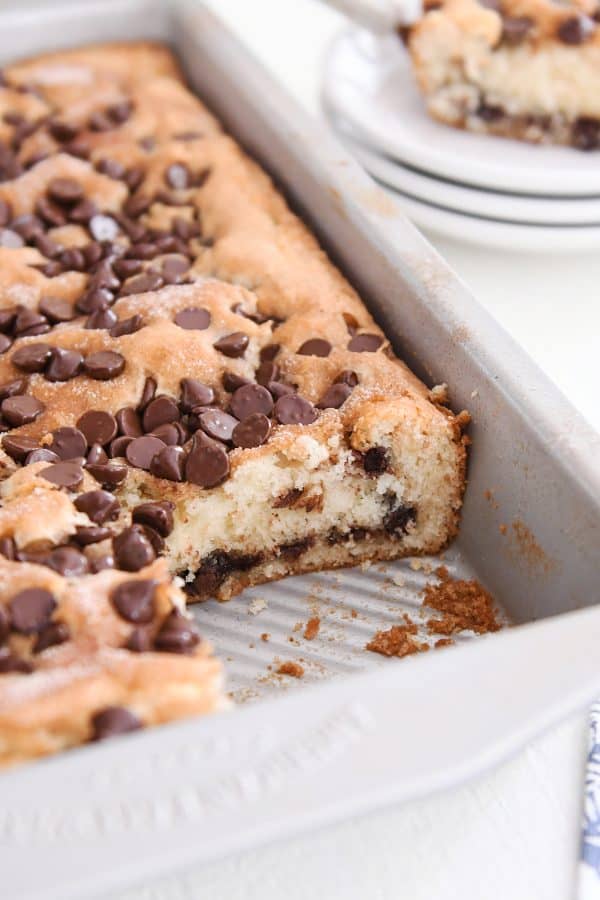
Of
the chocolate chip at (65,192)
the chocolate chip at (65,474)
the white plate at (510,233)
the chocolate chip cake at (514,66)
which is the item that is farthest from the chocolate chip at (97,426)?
the chocolate chip cake at (514,66)

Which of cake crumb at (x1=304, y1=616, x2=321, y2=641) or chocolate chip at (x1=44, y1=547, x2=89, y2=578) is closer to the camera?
chocolate chip at (x1=44, y1=547, x2=89, y2=578)

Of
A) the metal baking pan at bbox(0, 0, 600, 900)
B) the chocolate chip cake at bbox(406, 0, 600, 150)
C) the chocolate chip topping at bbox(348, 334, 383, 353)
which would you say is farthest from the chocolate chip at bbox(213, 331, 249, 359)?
the chocolate chip cake at bbox(406, 0, 600, 150)

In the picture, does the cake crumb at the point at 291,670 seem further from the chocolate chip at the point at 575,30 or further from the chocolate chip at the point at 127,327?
the chocolate chip at the point at 575,30

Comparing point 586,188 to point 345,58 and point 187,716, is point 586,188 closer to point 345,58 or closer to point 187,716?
point 345,58

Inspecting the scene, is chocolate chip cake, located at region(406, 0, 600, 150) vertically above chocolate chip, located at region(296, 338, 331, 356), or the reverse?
chocolate chip cake, located at region(406, 0, 600, 150)

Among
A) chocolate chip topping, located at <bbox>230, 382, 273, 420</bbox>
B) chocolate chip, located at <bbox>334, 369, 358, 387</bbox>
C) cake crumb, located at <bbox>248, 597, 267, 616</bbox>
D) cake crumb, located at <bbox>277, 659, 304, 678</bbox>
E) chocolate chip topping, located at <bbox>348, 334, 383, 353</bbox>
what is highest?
chocolate chip topping, located at <bbox>348, 334, 383, 353</bbox>

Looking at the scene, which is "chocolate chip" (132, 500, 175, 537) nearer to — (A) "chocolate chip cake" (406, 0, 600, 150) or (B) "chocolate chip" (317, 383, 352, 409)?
(B) "chocolate chip" (317, 383, 352, 409)

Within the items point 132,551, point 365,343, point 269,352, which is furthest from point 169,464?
point 365,343
